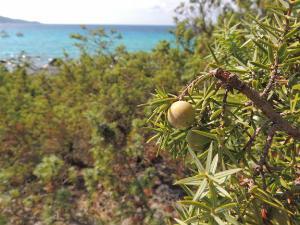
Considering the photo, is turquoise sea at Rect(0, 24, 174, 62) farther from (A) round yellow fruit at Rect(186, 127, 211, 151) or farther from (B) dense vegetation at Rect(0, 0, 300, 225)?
(A) round yellow fruit at Rect(186, 127, 211, 151)

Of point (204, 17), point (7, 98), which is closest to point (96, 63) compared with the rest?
point (7, 98)

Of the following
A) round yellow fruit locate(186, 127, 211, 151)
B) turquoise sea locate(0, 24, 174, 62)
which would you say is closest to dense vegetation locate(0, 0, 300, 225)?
round yellow fruit locate(186, 127, 211, 151)

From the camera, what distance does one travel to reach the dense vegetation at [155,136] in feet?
2.66

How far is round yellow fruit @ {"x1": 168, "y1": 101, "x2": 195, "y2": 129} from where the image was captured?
0.78 metres

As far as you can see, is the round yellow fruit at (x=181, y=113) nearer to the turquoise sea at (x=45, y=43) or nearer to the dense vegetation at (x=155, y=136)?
the dense vegetation at (x=155, y=136)

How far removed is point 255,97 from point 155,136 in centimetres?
37

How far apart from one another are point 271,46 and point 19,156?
4604 mm

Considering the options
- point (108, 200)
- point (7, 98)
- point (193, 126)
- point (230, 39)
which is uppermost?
point (230, 39)

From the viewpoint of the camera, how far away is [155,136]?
1.05m

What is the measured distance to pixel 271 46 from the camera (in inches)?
33.0

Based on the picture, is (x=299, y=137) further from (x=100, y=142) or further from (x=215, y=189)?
(x=100, y=142)

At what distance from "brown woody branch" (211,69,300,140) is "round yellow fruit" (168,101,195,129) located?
0.34 ft

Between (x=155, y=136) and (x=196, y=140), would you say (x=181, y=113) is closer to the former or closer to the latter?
(x=196, y=140)

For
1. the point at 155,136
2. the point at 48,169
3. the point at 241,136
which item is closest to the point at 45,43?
the point at 48,169
